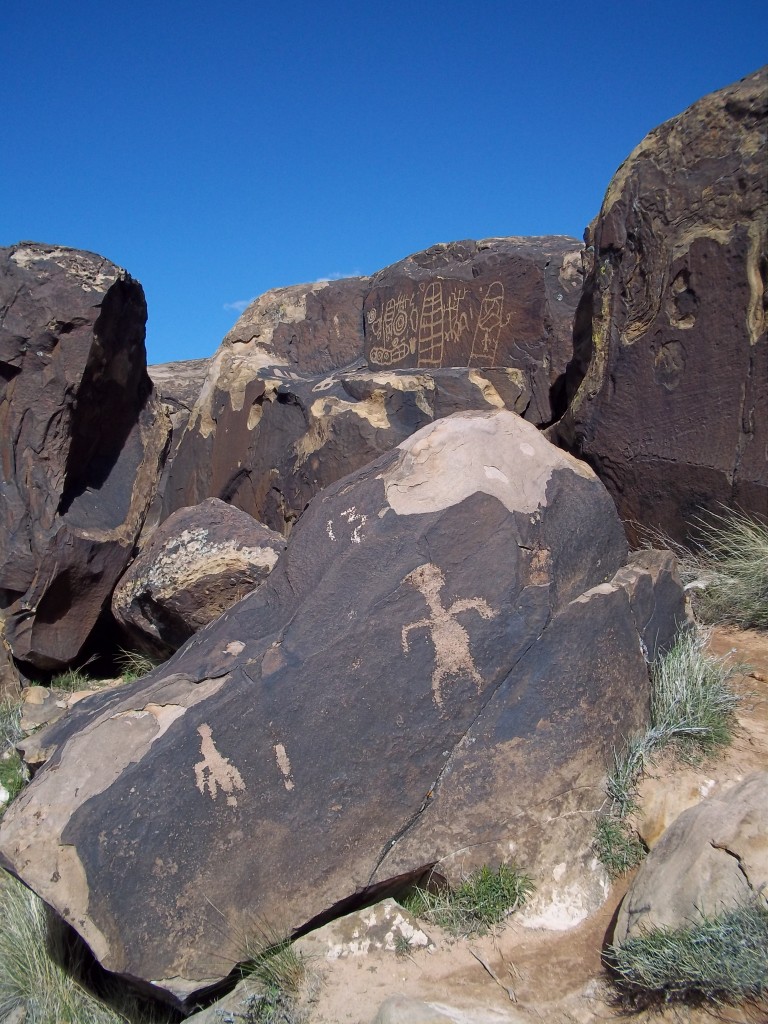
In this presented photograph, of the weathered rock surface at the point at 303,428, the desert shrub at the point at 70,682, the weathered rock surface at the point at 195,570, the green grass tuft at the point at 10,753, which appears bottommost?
the green grass tuft at the point at 10,753

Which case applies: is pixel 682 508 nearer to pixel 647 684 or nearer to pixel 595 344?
pixel 595 344

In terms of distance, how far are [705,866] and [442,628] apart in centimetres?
91

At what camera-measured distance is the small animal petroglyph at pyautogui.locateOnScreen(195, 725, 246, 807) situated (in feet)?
7.86

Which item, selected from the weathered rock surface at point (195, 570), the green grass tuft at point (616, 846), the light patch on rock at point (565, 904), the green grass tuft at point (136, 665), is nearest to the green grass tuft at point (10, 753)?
the green grass tuft at point (136, 665)

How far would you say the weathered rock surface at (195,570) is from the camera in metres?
3.94

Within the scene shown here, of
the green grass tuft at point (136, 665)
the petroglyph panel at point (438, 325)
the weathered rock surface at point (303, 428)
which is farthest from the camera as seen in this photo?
the petroglyph panel at point (438, 325)

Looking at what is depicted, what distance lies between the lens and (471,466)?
282cm

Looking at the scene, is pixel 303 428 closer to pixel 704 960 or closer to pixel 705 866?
pixel 705 866

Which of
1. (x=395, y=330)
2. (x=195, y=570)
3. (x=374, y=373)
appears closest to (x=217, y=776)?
(x=195, y=570)

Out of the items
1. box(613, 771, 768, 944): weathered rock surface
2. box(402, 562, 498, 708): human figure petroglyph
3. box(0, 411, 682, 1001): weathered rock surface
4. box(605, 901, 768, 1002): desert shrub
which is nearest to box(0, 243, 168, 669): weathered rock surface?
box(0, 411, 682, 1001): weathered rock surface

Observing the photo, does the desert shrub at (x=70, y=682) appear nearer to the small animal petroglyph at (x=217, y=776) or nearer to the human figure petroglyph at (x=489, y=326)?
the small animal petroglyph at (x=217, y=776)

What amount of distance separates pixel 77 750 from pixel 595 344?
123 inches

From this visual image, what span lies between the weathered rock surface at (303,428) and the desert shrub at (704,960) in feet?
10.2

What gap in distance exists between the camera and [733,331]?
3.84m
